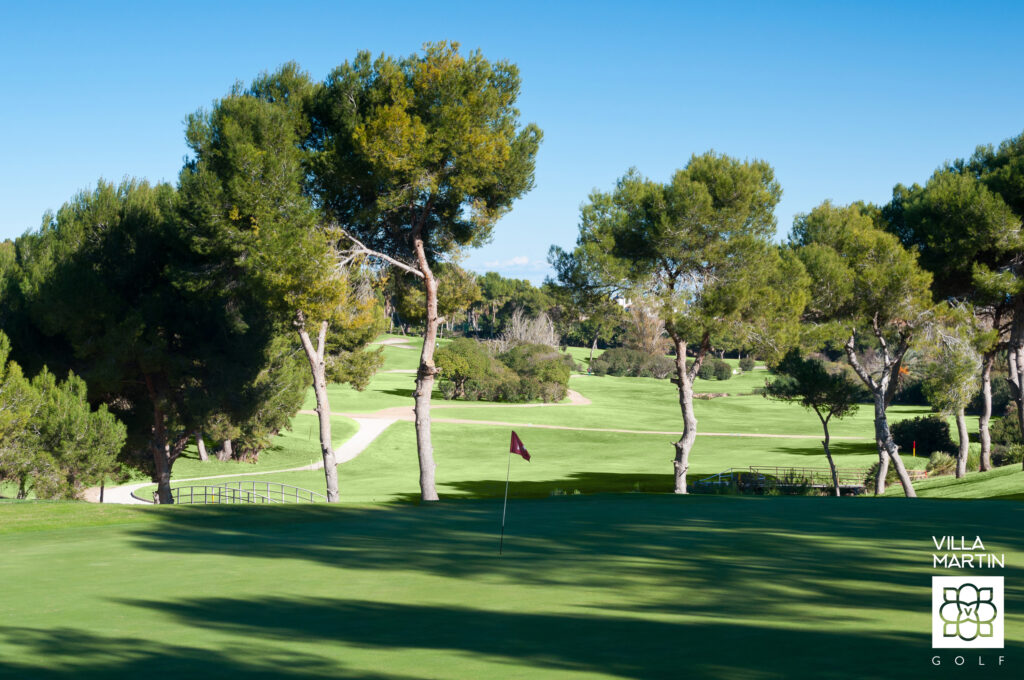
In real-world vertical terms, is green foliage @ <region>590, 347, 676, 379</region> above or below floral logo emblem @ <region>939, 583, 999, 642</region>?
above

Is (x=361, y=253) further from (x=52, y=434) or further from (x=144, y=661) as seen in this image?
(x=144, y=661)

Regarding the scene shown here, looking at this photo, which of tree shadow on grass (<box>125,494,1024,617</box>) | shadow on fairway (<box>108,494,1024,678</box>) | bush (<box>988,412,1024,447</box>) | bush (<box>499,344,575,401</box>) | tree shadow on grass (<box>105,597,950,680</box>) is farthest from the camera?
bush (<box>499,344,575,401</box>)

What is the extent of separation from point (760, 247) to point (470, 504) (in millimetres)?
16884

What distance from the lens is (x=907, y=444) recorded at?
46.8 m

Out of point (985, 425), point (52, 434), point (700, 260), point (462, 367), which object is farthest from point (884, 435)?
point (462, 367)

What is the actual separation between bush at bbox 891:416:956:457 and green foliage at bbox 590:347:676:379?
55.6 metres

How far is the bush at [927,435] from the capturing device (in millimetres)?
46000

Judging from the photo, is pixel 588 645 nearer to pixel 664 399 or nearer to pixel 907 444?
pixel 907 444

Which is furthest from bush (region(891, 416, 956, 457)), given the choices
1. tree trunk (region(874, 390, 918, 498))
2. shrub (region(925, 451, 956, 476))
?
tree trunk (region(874, 390, 918, 498))

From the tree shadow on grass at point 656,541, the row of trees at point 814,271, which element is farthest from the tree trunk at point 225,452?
the tree shadow on grass at point 656,541

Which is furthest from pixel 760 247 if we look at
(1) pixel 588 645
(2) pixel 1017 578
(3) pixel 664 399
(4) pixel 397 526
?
(3) pixel 664 399

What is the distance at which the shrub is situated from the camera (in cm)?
3788

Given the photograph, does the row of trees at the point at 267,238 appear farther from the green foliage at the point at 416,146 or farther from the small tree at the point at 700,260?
the small tree at the point at 700,260

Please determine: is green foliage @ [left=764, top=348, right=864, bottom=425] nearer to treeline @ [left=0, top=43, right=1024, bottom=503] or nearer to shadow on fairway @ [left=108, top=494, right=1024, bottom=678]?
treeline @ [left=0, top=43, right=1024, bottom=503]
